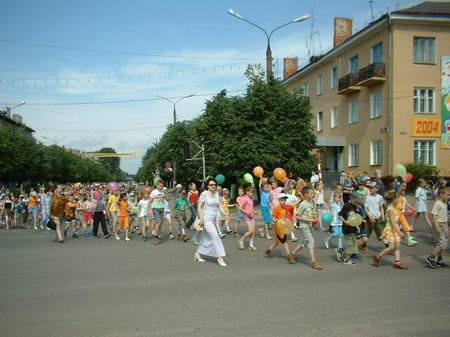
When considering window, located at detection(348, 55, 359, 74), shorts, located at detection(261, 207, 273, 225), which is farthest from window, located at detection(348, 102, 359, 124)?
shorts, located at detection(261, 207, 273, 225)

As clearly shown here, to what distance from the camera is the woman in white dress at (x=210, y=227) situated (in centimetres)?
926

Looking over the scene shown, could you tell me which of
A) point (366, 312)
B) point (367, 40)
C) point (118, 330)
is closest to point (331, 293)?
point (366, 312)

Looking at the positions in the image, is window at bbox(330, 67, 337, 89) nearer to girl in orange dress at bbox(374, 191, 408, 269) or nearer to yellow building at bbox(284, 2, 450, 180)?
yellow building at bbox(284, 2, 450, 180)

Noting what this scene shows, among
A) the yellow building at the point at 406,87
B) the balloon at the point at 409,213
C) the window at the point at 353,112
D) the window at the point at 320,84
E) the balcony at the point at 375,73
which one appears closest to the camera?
the balloon at the point at 409,213

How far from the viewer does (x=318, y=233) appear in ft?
47.4

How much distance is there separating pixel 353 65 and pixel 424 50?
5.89 metres

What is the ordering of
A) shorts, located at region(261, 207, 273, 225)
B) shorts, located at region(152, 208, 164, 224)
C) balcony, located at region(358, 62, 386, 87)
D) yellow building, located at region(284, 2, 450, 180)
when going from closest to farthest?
shorts, located at region(152, 208, 164, 224) < shorts, located at region(261, 207, 273, 225) < yellow building, located at region(284, 2, 450, 180) < balcony, located at region(358, 62, 386, 87)

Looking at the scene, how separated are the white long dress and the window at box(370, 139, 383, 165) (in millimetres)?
23293

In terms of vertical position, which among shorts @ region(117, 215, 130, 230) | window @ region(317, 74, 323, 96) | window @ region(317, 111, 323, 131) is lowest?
shorts @ region(117, 215, 130, 230)

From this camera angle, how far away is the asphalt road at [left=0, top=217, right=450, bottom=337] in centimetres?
525

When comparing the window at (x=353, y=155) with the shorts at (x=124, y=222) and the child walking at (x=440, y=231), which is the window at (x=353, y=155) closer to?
the shorts at (x=124, y=222)

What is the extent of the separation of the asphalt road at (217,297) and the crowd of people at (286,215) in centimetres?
49

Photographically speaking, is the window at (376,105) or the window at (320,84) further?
the window at (320,84)

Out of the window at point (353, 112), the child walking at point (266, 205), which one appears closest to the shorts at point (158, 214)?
the child walking at point (266, 205)
